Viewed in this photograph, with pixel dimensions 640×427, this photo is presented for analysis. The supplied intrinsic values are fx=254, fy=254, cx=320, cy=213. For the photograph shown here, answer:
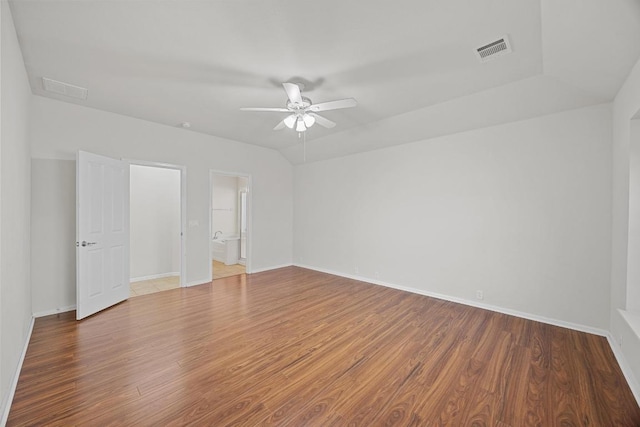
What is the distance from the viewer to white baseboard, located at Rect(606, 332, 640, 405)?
199 centimetres

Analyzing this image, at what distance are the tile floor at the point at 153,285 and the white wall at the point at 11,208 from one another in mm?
1960

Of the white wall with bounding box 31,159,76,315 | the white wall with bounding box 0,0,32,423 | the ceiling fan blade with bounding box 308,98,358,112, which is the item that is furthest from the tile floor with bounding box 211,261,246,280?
the ceiling fan blade with bounding box 308,98,358,112

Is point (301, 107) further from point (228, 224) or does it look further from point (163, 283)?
point (228, 224)

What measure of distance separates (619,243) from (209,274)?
5959 mm

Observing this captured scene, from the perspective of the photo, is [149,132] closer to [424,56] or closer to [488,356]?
[424,56]

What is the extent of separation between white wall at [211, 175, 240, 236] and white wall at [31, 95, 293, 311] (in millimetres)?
1959

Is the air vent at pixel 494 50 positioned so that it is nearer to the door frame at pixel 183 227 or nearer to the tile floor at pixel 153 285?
the door frame at pixel 183 227

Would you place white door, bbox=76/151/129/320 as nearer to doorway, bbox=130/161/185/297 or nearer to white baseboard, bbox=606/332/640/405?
doorway, bbox=130/161/185/297

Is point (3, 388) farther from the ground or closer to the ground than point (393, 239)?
closer to the ground

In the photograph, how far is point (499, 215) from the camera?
11.9 feet

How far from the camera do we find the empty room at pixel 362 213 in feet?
6.34

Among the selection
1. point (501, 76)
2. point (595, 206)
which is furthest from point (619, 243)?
point (501, 76)

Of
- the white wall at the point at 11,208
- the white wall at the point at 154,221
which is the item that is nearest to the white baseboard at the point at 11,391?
the white wall at the point at 11,208

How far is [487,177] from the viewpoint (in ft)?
12.2
